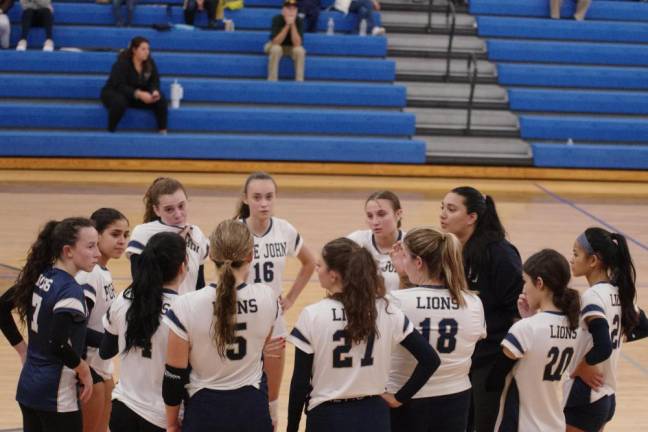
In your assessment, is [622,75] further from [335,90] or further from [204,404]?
[204,404]

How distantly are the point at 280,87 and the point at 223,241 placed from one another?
1109 centimetres

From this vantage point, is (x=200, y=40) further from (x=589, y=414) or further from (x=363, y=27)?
(x=589, y=414)

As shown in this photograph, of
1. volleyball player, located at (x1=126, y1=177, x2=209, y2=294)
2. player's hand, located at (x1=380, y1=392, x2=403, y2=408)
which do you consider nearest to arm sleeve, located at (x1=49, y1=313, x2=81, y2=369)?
volleyball player, located at (x1=126, y1=177, x2=209, y2=294)

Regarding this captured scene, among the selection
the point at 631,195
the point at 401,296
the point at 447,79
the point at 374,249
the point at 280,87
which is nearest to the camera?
the point at 401,296

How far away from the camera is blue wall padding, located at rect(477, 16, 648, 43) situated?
16.3 meters

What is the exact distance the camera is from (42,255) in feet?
13.8

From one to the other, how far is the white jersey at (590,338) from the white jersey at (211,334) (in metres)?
1.44

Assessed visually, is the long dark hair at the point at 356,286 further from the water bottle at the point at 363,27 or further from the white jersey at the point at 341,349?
the water bottle at the point at 363,27

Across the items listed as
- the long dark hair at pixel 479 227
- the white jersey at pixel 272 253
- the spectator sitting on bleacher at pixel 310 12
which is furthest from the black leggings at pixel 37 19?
the long dark hair at pixel 479 227

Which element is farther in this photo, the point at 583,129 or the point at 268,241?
the point at 583,129

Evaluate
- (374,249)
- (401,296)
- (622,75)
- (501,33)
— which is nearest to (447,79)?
(501,33)

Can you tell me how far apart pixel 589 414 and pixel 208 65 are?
11.3 m

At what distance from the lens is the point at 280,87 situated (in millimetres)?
14641

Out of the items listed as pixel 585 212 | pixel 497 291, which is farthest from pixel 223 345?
pixel 585 212
